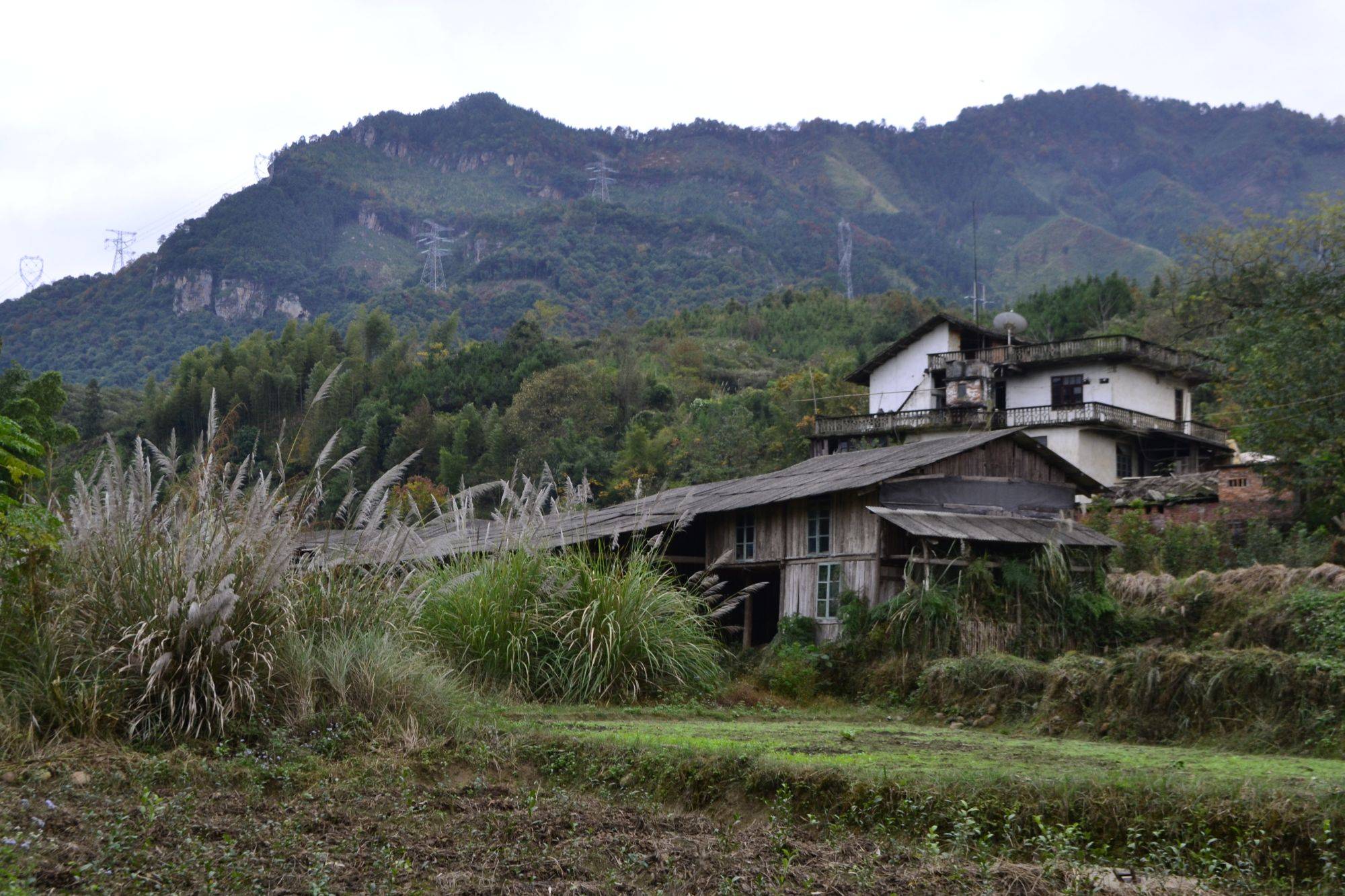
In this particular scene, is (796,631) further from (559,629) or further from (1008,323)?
(1008,323)

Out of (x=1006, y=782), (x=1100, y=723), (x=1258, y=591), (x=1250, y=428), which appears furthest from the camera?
(x=1250, y=428)

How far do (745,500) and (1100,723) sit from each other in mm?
8401

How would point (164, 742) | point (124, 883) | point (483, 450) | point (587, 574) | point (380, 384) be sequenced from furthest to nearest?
point (380, 384) < point (483, 450) < point (587, 574) < point (164, 742) < point (124, 883)

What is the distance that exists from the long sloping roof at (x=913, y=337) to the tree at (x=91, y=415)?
33.9 metres

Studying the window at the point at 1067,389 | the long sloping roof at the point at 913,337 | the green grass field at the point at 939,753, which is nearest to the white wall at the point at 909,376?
the long sloping roof at the point at 913,337

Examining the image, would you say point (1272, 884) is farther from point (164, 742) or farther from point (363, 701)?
Result: point (164, 742)

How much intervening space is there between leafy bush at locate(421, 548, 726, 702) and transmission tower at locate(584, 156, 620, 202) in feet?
500

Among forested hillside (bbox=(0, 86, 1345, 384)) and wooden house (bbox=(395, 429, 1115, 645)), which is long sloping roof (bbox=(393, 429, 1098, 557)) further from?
forested hillside (bbox=(0, 86, 1345, 384))

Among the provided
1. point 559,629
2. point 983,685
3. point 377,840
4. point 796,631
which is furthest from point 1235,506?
point 377,840

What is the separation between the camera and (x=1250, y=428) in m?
26.0

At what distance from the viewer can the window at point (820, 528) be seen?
59.5ft

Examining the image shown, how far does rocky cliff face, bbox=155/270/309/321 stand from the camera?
109 meters

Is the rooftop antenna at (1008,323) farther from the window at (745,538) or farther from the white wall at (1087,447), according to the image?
the window at (745,538)

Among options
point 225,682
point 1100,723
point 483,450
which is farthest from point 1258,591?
point 483,450
